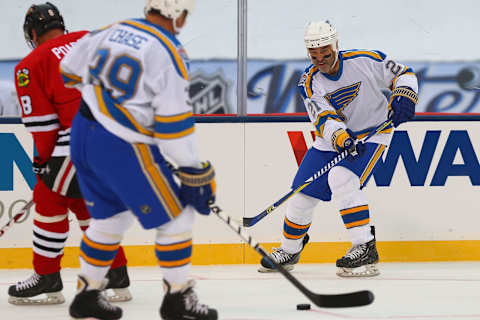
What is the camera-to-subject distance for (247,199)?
3.73 m

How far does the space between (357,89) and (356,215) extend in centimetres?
57

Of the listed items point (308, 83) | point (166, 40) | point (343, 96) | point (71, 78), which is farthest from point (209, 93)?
point (166, 40)

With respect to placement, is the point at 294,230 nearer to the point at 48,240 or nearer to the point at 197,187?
the point at 48,240

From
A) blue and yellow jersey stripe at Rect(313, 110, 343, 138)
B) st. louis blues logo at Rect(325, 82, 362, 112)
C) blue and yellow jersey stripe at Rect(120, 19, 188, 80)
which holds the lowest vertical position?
blue and yellow jersey stripe at Rect(313, 110, 343, 138)

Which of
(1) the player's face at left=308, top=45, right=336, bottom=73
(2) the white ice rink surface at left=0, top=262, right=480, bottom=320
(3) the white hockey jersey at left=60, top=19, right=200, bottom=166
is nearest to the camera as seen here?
(3) the white hockey jersey at left=60, top=19, right=200, bottom=166

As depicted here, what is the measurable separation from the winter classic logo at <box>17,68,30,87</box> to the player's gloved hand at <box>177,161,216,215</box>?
0.83 m

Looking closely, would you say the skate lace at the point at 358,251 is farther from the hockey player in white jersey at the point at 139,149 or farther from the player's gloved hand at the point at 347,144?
the hockey player in white jersey at the point at 139,149

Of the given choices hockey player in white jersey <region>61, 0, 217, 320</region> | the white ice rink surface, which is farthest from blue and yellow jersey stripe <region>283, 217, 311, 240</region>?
hockey player in white jersey <region>61, 0, 217, 320</region>

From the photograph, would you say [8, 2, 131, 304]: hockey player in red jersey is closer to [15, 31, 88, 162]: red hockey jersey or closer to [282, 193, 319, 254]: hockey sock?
[15, 31, 88, 162]: red hockey jersey

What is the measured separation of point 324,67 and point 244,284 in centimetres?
101

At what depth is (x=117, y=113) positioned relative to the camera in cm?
194

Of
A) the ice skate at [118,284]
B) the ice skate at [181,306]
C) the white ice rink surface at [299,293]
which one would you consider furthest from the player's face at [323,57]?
the ice skate at [181,306]

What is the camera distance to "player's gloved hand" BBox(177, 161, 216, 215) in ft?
6.37

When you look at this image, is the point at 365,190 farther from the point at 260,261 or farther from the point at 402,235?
the point at 260,261
